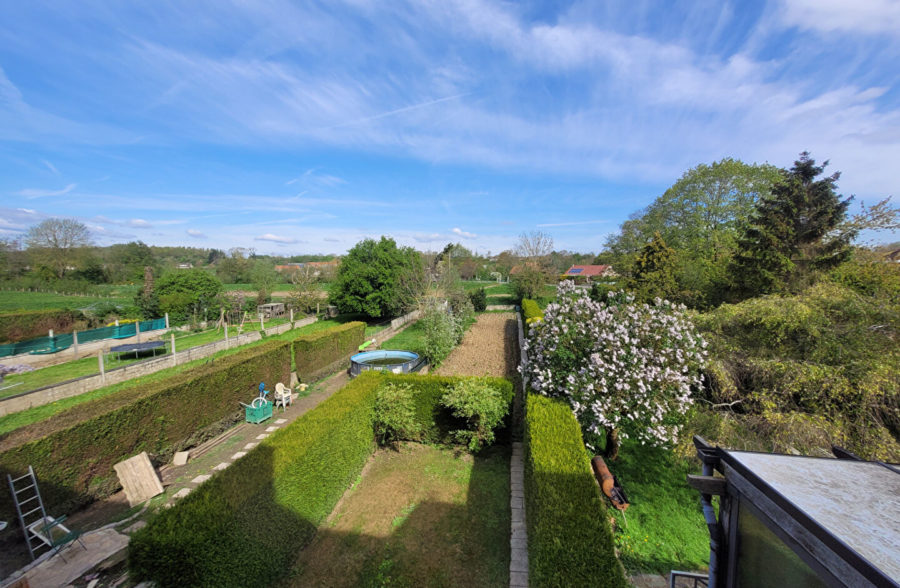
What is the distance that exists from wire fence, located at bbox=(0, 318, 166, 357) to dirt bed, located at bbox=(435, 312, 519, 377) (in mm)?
15959

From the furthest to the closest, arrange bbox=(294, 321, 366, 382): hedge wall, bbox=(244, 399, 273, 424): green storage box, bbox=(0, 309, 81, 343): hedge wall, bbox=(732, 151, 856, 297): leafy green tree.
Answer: bbox=(0, 309, 81, 343): hedge wall
bbox=(294, 321, 366, 382): hedge wall
bbox=(732, 151, 856, 297): leafy green tree
bbox=(244, 399, 273, 424): green storage box

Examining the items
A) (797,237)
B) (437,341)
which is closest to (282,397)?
(437,341)

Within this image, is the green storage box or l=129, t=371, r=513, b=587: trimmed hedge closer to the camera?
l=129, t=371, r=513, b=587: trimmed hedge

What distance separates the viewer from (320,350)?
13430 mm

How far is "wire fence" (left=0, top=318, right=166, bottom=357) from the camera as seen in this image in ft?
43.4

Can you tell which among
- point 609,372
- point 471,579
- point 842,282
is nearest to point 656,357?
point 609,372

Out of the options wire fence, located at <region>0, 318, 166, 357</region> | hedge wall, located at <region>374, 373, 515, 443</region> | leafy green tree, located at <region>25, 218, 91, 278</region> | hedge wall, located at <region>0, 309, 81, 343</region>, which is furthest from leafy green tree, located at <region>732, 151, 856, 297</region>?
leafy green tree, located at <region>25, 218, 91, 278</region>

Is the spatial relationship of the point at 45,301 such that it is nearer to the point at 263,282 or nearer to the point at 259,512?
the point at 263,282

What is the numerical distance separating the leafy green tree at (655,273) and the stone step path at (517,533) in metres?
14.7

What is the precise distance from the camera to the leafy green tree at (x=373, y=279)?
23672 millimetres

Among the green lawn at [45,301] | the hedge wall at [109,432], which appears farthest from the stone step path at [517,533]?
the green lawn at [45,301]

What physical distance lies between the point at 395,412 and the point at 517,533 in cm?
349

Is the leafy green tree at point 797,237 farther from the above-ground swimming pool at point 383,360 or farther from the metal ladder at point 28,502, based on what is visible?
the metal ladder at point 28,502

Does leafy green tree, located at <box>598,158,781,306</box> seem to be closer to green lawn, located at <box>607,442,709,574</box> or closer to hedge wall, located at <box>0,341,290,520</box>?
green lawn, located at <box>607,442,709,574</box>
